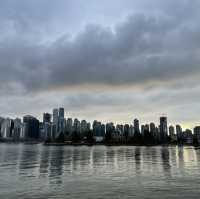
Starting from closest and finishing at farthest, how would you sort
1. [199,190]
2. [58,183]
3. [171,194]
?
[171,194]
[199,190]
[58,183]

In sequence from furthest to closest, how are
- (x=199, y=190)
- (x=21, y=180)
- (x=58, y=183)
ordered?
1. (x=21, y=180)
2. (x=58, y=183)
3. (x=199, y=190)

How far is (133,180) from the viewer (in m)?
44.8

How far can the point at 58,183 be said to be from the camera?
41.9 meters

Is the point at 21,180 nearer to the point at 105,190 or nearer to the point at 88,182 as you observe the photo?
the point at 88,182

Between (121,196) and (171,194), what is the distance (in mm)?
6431

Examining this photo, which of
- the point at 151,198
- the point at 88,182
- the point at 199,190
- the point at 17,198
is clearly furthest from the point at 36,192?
the point at 199,190

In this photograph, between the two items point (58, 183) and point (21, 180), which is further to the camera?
point (21, 180)

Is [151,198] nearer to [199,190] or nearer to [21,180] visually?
[199,190]

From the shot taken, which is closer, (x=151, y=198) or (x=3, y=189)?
(x=151, y=198)

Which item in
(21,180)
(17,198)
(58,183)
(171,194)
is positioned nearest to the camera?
(17,198)

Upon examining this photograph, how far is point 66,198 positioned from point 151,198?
Result: 9.74m

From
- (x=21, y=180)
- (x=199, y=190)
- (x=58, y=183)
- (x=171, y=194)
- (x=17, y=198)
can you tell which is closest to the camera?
(x=17, y=198)

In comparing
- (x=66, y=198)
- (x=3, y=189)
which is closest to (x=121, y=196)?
(x=66, y=198)

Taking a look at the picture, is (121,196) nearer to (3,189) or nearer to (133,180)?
(133,180)
